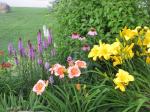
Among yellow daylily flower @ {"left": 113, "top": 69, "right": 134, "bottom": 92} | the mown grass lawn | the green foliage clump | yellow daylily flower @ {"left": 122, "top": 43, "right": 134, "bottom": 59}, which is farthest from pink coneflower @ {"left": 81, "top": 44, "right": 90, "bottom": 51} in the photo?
the mown grass lawn

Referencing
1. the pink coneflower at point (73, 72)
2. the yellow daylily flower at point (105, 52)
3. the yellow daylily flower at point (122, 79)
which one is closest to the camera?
the yellow daylily flower at point (122, 79)

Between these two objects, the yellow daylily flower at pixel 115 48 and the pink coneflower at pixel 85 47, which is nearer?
the yellow daylily flower at pixel 115 48

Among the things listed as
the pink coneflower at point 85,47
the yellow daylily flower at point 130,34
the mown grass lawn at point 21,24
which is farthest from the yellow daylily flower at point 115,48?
the mown grass lawn at point 21,24

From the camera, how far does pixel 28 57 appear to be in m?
5.76

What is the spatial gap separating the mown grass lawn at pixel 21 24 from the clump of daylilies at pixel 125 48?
595cm

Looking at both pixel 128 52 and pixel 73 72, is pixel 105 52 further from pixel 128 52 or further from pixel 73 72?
pixel 73 72

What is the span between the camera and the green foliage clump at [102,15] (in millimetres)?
5590

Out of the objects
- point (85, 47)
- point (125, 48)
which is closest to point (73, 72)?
point (125, 48)

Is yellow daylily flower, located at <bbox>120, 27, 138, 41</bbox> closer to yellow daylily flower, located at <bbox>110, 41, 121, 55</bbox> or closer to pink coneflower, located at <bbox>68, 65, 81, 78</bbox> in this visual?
yellow daylily flower, located at <bbox>110, 41, 121, 55</bbox>

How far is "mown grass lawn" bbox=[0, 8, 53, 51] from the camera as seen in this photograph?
12.6 meters

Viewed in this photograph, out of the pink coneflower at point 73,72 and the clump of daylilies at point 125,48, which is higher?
the clump of daylilies at point 125,48

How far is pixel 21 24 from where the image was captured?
1545 centimetres

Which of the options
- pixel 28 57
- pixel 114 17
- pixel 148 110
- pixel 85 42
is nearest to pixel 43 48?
pixel 28 57

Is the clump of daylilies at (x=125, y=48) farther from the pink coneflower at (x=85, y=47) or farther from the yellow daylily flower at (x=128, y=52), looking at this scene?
the pink coneflower at (x=85, y=47)
